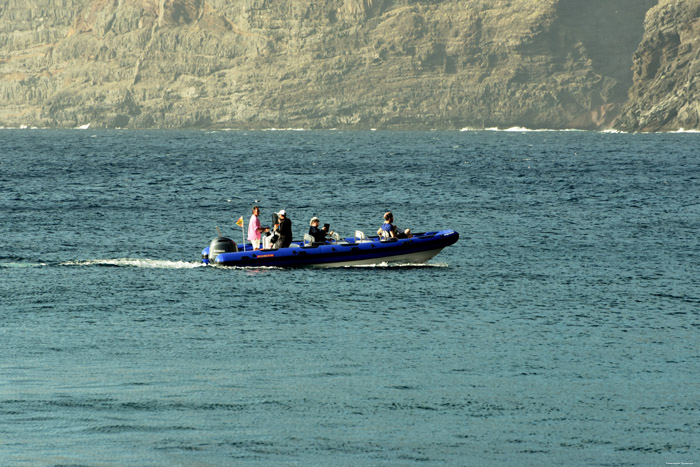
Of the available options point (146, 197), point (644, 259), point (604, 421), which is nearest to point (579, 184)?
point (146, 197)

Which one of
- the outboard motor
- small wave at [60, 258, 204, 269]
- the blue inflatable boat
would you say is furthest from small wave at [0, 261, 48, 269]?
the outboard motor

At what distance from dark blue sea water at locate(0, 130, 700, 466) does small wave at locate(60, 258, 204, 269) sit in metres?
0.18

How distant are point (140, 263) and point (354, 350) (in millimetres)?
12904

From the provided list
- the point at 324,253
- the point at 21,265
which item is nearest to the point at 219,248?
the point at 324,253

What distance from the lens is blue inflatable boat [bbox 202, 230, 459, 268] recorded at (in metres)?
29.6

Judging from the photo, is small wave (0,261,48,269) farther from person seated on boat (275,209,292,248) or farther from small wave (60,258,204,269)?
person seated on boat (275,209,292,248)

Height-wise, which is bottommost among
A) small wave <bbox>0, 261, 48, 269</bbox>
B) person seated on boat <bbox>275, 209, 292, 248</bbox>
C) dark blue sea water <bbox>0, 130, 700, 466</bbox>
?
dark blue sea water <bbox>0, 130, 700, 466</bbox>

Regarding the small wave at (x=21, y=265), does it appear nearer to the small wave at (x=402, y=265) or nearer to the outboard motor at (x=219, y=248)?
the outboard motor at (x=219, y=248)

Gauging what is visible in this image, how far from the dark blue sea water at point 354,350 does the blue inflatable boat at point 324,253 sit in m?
0.52

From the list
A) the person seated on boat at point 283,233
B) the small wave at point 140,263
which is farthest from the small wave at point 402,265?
the small wave at point 140,263

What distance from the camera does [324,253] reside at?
97.7 ft

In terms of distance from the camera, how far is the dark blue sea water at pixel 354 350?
46.2ft

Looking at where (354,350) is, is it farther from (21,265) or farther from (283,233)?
(21,265)

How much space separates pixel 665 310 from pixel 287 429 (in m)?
12.5
